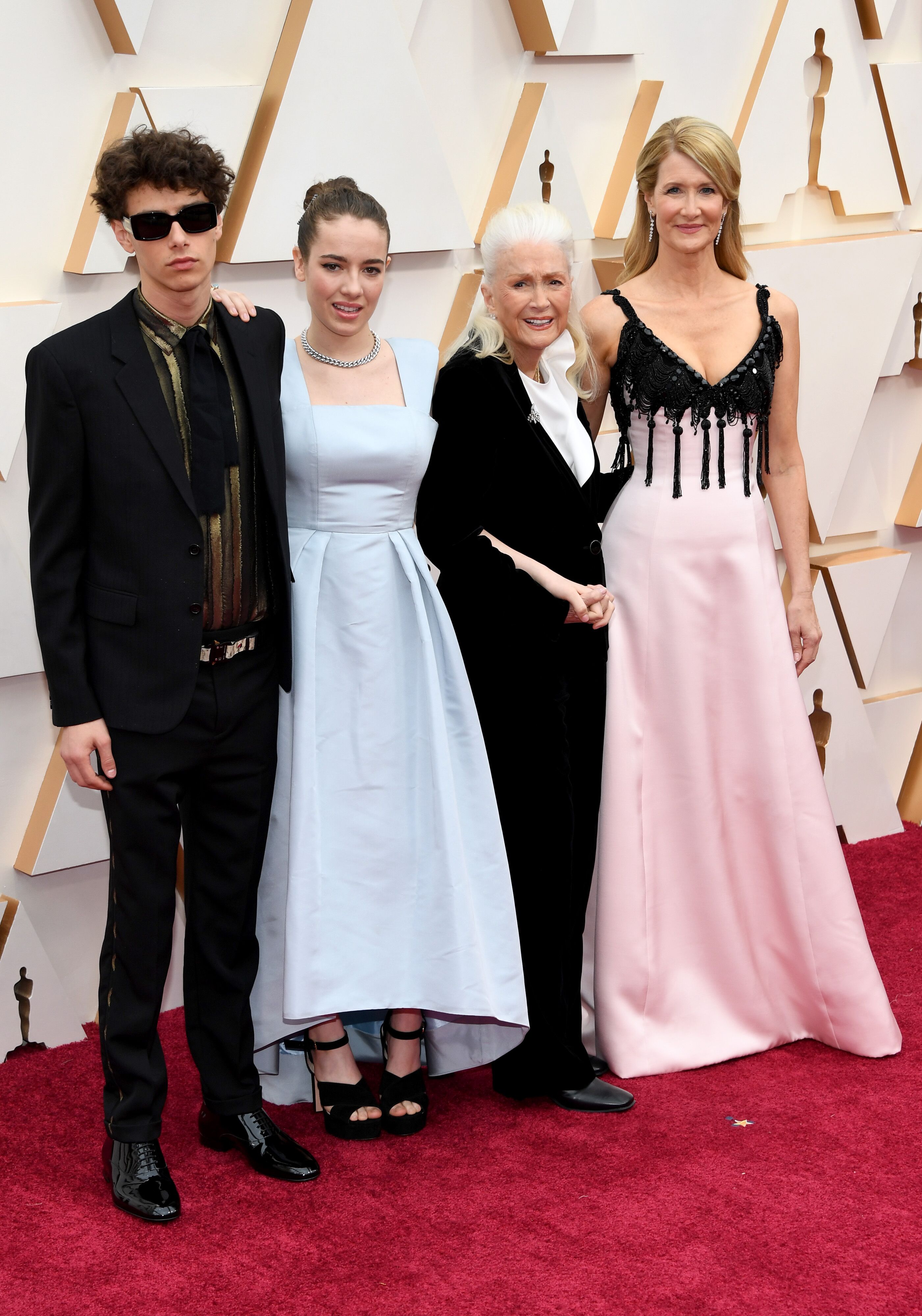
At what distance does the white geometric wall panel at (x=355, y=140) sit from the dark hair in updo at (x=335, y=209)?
1.97 ft

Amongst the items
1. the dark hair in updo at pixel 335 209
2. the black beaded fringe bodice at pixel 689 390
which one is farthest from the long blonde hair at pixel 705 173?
the dark hair in updo at pixel 335 209

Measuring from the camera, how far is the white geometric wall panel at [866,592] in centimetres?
401

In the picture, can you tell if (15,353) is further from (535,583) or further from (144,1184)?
(144,1184)

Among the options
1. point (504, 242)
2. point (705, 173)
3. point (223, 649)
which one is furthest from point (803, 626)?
point (223, 649)

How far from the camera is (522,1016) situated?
2537 mm

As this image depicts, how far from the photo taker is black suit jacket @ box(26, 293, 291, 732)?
210cm

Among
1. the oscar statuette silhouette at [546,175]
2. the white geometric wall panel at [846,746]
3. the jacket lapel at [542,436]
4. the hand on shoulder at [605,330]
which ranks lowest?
the white geometric wall panel at [846,746]

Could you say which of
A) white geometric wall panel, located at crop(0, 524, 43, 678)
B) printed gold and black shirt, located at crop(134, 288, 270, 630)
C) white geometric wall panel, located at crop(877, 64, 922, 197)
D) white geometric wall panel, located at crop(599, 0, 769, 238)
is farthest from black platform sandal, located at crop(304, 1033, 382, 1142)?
white geometric wall panel, located at crop(877, 64, 922, 197)

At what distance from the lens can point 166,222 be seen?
2.08m

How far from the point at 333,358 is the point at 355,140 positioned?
867 mm

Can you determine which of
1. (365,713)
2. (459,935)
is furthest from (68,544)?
(459,935)

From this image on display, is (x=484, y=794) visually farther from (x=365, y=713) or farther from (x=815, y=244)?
(x=815, y=244)

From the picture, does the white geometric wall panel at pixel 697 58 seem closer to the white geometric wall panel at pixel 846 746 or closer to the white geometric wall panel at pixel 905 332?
the white geometric wall panel at pixel 905 332

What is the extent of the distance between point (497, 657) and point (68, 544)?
80 centimetres
